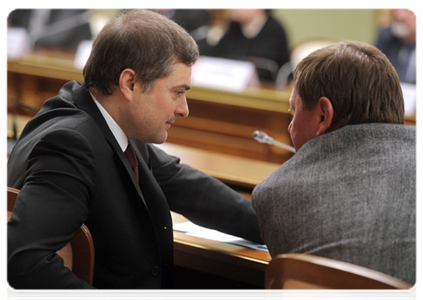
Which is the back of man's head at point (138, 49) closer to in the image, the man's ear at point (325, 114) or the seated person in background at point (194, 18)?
the man's ear at point (325, 114)

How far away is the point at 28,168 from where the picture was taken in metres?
0.96

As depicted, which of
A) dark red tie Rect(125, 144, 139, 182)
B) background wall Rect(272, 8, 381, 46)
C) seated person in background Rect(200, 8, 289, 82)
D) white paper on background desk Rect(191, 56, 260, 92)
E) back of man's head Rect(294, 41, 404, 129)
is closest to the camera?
back of man's head Rect(294, 41, 404, 129)

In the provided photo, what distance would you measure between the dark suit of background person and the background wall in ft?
8.19

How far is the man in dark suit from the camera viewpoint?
88 centimetres

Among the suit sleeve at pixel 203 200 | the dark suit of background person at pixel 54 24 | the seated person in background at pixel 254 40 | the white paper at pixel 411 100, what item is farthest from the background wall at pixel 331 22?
the suit sleeve at pixel 203 200

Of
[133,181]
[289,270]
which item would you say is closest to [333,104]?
[289,270]

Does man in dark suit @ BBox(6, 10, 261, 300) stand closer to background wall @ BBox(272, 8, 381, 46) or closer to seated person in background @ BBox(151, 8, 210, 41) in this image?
seated person in background @ BBox(151, 8, 210, 41)

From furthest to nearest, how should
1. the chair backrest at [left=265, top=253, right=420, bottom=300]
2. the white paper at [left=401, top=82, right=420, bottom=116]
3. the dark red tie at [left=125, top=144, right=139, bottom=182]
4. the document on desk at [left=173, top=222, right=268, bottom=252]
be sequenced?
the white paper at [left=401, top=82, right=420, bottom=116]
the document on desk at [left=173, top=222, right=268, bottom=252]
the dark red tie at [left=125, top=144, right=139, bottom=182]
the chair backrest at [left=265, top=253, right=420, bottom=300]

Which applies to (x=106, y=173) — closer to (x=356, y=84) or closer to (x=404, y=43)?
(x=356, y=84)

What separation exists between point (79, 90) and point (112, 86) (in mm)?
94

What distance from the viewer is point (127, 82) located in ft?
3.61

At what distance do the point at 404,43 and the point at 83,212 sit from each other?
12.3ft

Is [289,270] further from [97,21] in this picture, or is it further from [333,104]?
[97,21]

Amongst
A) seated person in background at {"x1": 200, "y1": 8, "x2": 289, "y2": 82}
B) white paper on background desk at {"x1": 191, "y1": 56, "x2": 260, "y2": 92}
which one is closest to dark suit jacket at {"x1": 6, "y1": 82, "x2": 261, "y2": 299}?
white paper on background desk at {"x1": 191, "y1": 56, "x2": 260, "y2": 92}
